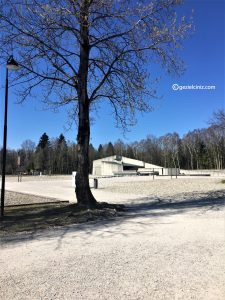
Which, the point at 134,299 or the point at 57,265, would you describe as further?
the point at 57,265

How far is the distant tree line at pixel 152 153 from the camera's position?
10262cm

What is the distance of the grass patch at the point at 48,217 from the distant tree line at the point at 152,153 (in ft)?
279

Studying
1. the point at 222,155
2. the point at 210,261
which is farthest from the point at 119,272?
the point at 222,155

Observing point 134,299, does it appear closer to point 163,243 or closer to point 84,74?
point 163,243

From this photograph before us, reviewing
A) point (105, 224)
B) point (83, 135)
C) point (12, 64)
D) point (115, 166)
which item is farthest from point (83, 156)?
point (115, 166)

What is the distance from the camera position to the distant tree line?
103 meters

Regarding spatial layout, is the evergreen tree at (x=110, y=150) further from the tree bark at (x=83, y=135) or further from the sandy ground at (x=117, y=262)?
the sandy ground at (x=117, y=262)

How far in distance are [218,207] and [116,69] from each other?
650cm

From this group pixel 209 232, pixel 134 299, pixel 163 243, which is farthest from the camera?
pixel 209 232

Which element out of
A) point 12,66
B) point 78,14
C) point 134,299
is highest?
point 78,14

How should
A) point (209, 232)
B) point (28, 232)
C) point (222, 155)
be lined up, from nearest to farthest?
1. point (209, 232)
2. point (28, 232)
3. point (222, 155)

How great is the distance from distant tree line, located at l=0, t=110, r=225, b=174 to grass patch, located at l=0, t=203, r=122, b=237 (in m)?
85.2

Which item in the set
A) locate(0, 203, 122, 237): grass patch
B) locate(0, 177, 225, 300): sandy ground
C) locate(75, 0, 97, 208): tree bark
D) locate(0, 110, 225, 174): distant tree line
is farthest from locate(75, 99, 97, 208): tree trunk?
locate(0, 110, 225, 174): distant tree line

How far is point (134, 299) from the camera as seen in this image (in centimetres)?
429
